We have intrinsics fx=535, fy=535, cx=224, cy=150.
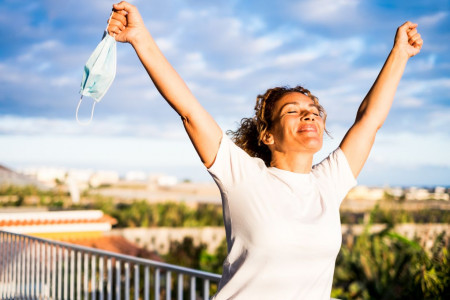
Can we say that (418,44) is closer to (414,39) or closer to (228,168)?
(414,39)

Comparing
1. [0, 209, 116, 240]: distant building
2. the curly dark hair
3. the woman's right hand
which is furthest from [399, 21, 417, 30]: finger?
[0, 209, 116, 240]: distant building

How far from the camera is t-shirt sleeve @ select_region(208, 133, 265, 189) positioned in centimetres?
158

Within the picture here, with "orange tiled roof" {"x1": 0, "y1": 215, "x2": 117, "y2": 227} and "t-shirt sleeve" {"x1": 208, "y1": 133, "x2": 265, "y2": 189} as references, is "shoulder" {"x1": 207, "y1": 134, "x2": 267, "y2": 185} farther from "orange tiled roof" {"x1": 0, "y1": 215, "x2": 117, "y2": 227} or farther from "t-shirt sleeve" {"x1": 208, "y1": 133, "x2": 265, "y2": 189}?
"orange tiled roof" {"x1": 0, "y1": 215, "x2": 117, "y2": 227}

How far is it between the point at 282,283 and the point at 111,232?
1167 centimetres

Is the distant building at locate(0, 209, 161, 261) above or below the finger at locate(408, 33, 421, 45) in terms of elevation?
below

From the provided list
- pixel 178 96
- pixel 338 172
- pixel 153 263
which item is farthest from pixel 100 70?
pixel 153 263

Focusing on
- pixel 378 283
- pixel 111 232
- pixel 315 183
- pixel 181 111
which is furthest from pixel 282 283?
pixel 111 232

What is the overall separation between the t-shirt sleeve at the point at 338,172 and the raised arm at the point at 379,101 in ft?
0.15

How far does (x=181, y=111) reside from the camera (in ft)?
5.16

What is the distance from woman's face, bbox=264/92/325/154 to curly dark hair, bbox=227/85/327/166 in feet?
0.11

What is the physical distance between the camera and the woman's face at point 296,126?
1.74 metres

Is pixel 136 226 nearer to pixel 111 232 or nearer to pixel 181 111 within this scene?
pixel 111 232

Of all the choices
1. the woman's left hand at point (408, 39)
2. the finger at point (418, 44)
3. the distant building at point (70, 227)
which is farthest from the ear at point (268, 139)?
the distant building at point (70, 227)

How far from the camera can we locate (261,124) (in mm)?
1899
